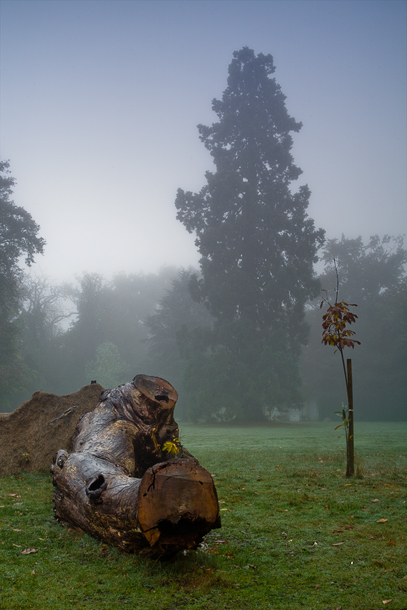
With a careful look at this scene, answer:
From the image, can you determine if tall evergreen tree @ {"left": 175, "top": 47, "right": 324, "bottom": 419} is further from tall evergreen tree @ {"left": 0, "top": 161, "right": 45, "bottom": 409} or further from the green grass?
the green grass

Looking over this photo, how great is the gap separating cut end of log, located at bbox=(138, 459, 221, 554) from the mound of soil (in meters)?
4.25

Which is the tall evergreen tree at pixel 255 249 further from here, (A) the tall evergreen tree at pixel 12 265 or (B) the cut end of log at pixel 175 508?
(B) the cut end of log at pixel 175 508

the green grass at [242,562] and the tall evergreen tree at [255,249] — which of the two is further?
the tall evergreen tree at [255,249]

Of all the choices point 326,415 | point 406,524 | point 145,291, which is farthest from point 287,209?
point 145,291

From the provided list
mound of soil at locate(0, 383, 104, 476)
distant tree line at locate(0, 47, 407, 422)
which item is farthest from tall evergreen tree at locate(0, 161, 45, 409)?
mound of soil at locate(0, 383, 104, 476)

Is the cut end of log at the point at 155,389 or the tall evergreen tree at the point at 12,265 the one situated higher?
the tall evergreen tree at the point at 12,265

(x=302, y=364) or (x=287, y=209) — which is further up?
(x=287, y=209)

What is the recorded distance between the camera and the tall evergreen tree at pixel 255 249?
2947 centimetres

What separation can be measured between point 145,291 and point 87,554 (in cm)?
6740

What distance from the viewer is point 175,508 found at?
2.80m

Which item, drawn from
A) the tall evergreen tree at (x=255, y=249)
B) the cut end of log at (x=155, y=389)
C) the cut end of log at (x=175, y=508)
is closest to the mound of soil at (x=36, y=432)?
the cut end of log at (x=155, y=389)

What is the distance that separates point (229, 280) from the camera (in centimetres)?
3027

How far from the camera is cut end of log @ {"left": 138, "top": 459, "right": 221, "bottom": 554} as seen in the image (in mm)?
2812

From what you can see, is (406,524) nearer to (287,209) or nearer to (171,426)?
(171,426)
